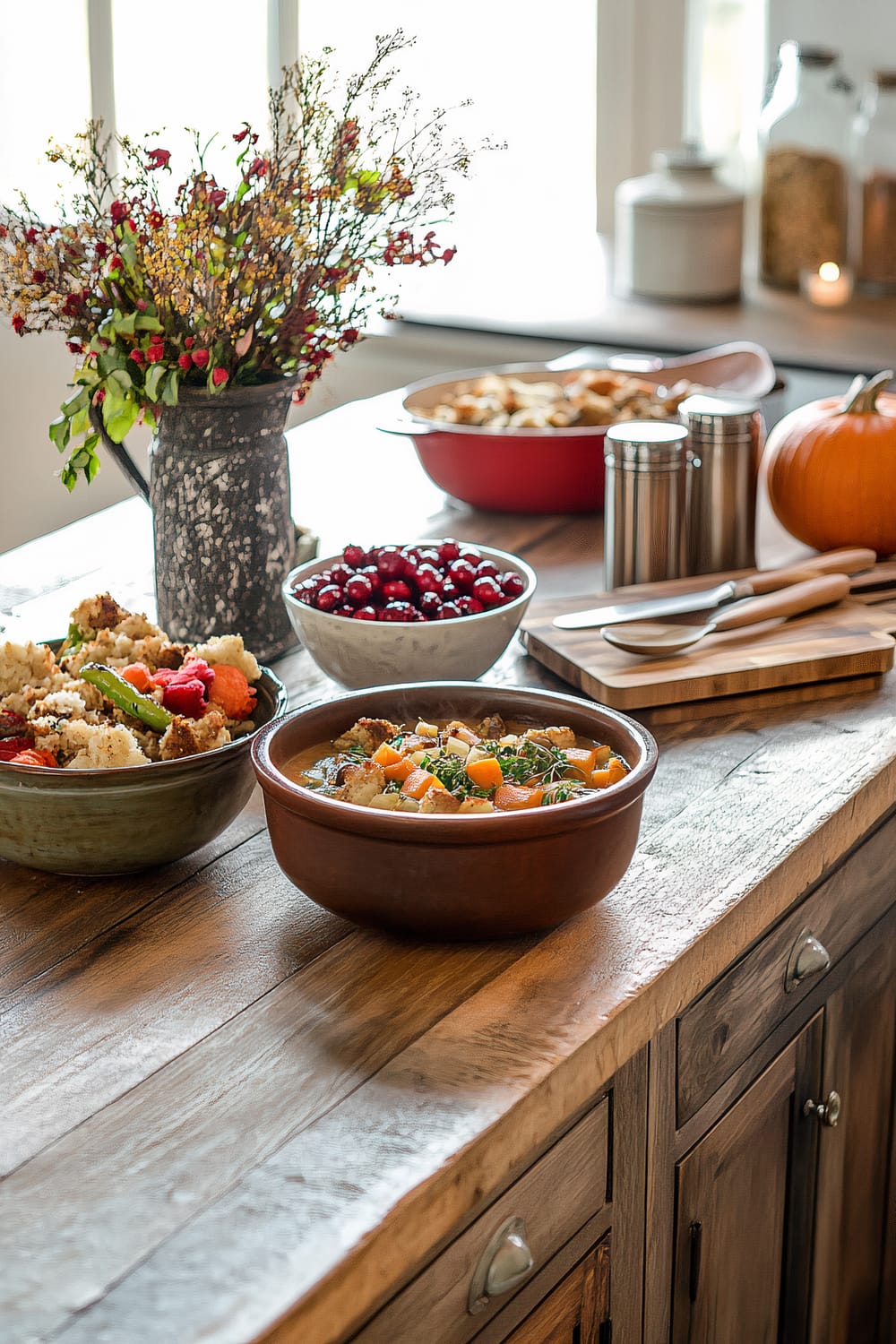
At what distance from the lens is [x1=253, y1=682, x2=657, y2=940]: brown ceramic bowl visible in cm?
84

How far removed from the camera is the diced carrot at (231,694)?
1052 millimetres

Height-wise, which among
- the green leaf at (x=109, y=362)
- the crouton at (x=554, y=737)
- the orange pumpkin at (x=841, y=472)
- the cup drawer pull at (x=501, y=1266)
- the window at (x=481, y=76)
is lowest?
the cup drawer pull at (x=501, y=1266)

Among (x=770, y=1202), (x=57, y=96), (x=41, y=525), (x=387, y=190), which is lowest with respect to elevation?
(x=770, y=1202)

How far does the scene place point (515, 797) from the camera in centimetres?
88

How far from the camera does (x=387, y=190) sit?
1.21 metres

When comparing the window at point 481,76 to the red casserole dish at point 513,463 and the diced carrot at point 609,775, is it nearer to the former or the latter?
the red casserole dish at point 513,463

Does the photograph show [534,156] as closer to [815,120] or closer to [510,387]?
[815,120]

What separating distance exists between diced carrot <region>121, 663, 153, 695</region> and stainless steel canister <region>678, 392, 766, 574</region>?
0.67m

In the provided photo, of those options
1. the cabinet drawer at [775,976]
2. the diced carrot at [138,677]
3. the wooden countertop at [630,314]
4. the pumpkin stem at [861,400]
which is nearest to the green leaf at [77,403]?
the diced carrot at [138,677]

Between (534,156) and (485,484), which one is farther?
(534,156)

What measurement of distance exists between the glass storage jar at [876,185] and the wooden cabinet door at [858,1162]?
1872 millimetres

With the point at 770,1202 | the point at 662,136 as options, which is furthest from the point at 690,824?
the point at 662,136

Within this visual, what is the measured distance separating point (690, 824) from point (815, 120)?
2.16 m

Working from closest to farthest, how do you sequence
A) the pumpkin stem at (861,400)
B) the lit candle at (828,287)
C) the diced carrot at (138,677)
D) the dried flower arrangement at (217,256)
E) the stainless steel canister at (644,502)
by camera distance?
1. the diced carrot at (138,677)
2. the dried flower arrangement at (217,256)
3. the stainless steel canister at (644,502)
4. the pumpkin stem at (861,400)
5. the lit candle at (828,287)
